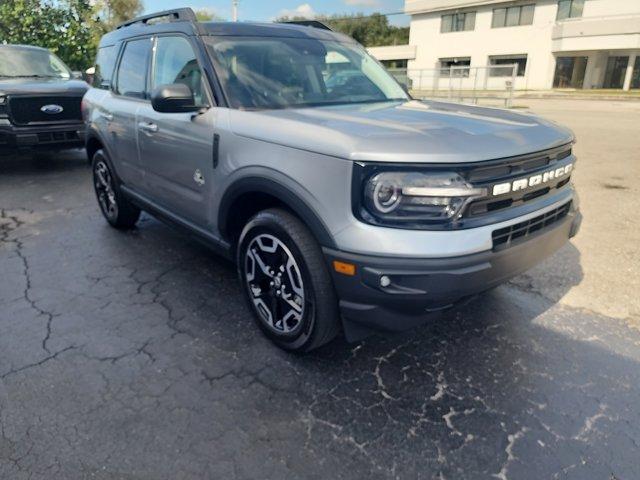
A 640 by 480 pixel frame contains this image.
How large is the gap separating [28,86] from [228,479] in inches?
299

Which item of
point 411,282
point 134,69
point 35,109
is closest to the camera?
point 411,282

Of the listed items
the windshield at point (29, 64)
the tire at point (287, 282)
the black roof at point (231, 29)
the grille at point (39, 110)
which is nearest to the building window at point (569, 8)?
the windshield at point (29, 64)

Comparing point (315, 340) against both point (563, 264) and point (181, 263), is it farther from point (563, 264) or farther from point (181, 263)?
point (563, 264)

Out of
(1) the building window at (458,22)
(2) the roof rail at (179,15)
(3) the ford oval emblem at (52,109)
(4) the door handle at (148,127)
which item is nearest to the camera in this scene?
(2) the roof rail at (179,15)

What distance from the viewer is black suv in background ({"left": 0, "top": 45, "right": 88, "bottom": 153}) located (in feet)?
24.0

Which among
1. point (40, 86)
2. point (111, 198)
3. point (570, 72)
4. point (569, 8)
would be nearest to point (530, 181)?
point (111, 198)

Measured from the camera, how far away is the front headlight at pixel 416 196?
2.21 meters

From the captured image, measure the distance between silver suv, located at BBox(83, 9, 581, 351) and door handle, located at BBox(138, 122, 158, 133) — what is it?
0.02 meters

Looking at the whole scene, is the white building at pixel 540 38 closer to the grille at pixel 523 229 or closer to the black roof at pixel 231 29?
the black roof at pixel 231 29

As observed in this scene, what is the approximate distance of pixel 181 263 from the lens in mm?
4277

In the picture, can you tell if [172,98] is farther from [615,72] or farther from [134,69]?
[615,72]

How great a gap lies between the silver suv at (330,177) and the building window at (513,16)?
41.6 m

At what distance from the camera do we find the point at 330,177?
2.33 m

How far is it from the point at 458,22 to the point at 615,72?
43.8 feet
